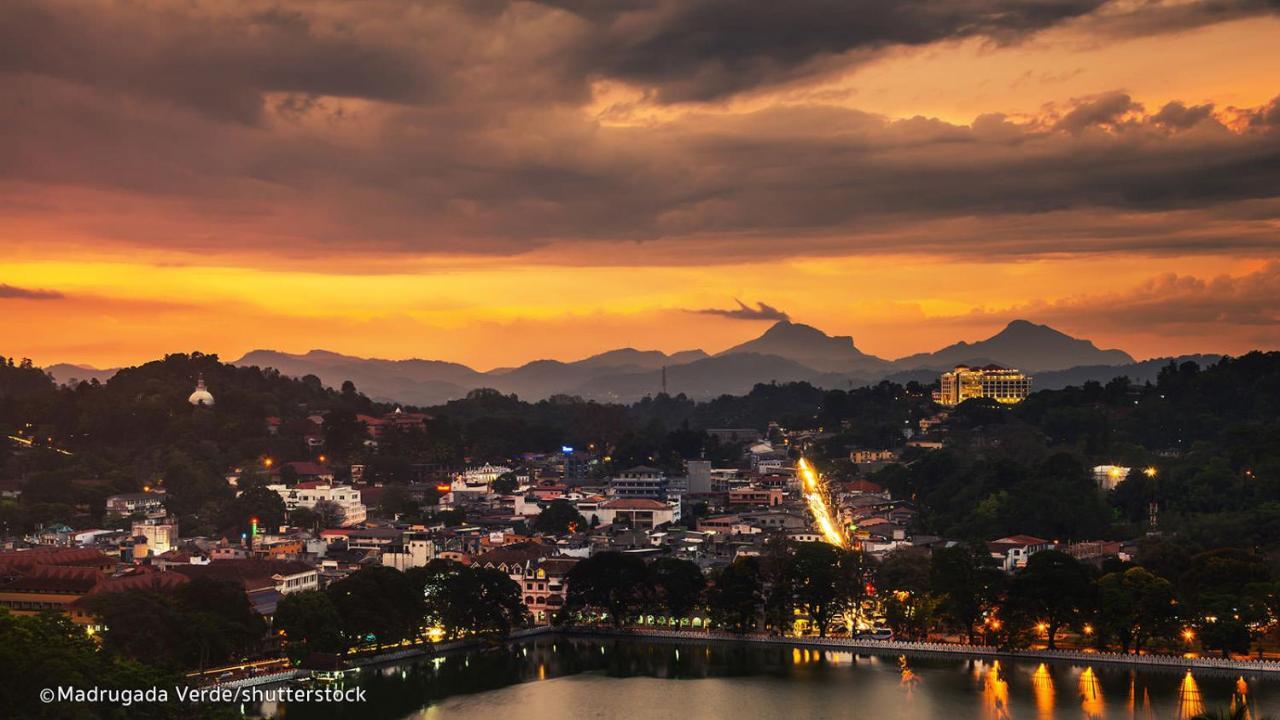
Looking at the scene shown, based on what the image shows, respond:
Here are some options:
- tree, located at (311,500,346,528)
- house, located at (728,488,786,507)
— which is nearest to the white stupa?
tree, located at (311,500,346,528)

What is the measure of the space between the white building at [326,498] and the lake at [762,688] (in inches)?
780

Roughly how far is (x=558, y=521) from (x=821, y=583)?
16.2 meters

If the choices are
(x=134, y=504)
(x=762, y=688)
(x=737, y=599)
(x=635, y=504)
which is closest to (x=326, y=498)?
(x=134, y=504)

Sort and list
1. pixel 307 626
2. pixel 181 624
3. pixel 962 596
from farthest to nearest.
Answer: pixel 962 596 < pixel 307 626 < pixel 181 624

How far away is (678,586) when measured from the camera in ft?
105

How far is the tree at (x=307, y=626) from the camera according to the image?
88.1 feet

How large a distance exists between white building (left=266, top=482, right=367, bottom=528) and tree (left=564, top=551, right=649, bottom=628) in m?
17.3

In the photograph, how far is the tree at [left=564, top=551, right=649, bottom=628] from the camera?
3231 cm

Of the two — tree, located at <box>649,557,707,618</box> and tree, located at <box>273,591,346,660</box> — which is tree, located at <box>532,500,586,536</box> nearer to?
tree, located at <box>649,557,707,618</box>

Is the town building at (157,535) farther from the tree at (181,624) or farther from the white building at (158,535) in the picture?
the tree at (181,624)

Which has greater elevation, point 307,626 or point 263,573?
point 263,573

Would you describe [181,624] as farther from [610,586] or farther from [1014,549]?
[1014,549]

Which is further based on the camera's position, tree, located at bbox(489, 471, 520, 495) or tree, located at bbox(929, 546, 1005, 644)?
tree, located at bbox(489, 471, 520, 495)

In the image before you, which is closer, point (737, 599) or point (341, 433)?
point (737, 599)
